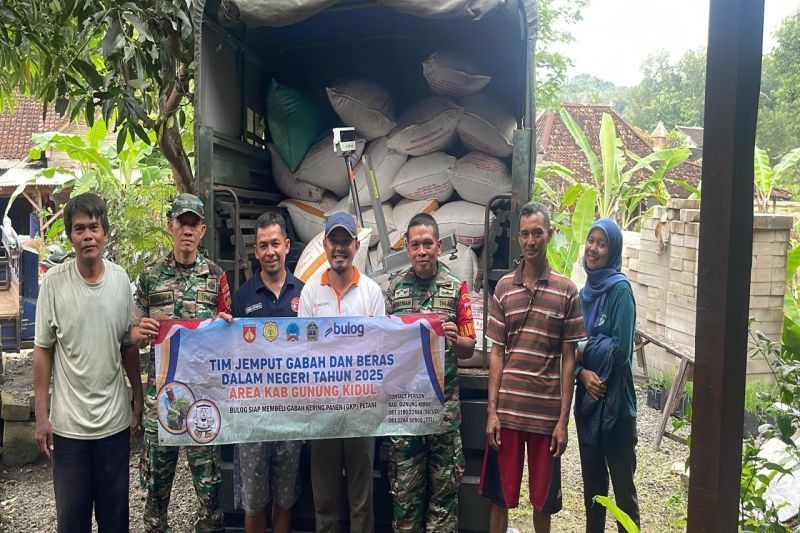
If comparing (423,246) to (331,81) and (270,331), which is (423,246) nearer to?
(270,331)

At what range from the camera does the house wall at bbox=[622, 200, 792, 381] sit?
6.36 m

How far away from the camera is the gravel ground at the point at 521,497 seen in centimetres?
390

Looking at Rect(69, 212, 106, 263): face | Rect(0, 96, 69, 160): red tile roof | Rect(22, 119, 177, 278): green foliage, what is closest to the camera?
Rect(69, 212, 106, 263): face

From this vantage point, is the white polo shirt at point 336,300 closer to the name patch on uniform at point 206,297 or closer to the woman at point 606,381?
the name patch on uniform at point 206,297

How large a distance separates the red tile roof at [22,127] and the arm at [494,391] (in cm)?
1609

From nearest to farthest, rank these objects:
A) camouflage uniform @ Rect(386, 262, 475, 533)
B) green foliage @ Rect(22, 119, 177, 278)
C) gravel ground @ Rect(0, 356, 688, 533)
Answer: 1. camouflage uniform @ Rect(386, 262, 475, 533)
2. gravel ground @ Rect(0, 356, 688, 533)
3. green foliage @ Rect(22, 119, 177, 278)

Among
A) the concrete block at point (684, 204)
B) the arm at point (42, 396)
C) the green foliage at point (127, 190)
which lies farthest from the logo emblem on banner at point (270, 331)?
the concrete block at point (684, 204)

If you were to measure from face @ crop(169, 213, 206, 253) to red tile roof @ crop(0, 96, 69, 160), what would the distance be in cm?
1525

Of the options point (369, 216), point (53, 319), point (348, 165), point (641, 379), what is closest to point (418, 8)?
point (348, 165)

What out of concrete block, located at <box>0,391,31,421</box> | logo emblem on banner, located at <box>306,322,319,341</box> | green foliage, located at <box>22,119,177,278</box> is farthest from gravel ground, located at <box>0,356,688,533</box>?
green foliage, located at <box>22,119,177,278</box>

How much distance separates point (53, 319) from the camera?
9.15 ft

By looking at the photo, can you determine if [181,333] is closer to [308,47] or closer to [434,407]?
[434,407]

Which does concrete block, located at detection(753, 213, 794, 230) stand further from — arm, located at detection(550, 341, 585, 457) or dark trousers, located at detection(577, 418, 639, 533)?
arm, located at detection(550, 341, 585, 457)

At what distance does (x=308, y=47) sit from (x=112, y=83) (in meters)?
1.71
